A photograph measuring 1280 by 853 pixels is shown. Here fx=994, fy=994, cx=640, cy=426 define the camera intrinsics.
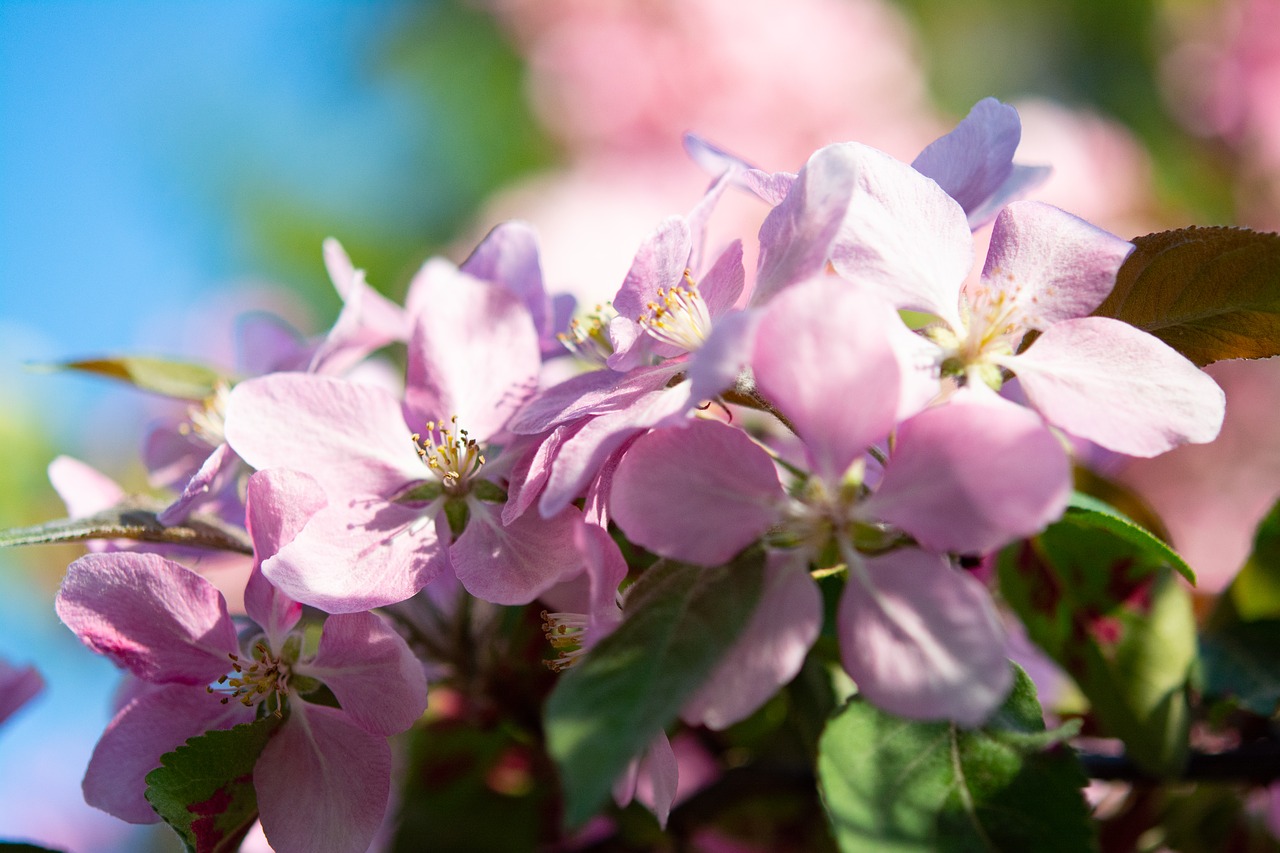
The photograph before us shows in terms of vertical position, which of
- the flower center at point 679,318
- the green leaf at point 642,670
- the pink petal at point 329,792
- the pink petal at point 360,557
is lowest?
the pink petal at point 329,792

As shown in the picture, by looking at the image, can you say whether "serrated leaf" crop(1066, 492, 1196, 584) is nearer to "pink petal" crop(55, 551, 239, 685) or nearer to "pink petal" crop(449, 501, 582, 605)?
"pink petal" crop(449, 501, 582, 605)

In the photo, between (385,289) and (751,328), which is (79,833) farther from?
(751,328)

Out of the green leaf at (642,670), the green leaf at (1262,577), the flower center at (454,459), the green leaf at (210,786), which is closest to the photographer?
the green leaf at (642,670)

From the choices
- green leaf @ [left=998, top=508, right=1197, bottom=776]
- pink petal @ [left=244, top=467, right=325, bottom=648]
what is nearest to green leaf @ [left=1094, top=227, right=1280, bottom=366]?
green leaf @ [left=998, top=508, right=1197, bottom=776]

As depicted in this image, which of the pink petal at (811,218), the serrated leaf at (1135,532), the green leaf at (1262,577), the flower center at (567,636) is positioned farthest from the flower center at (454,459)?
the green leaf at (1262,577)

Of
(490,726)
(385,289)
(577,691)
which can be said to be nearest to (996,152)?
(577,691)

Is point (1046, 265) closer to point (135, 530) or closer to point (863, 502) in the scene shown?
point (863, 502)

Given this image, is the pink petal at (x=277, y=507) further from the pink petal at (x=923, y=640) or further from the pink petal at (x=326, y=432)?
the pink petal at (x=923, y=640)
